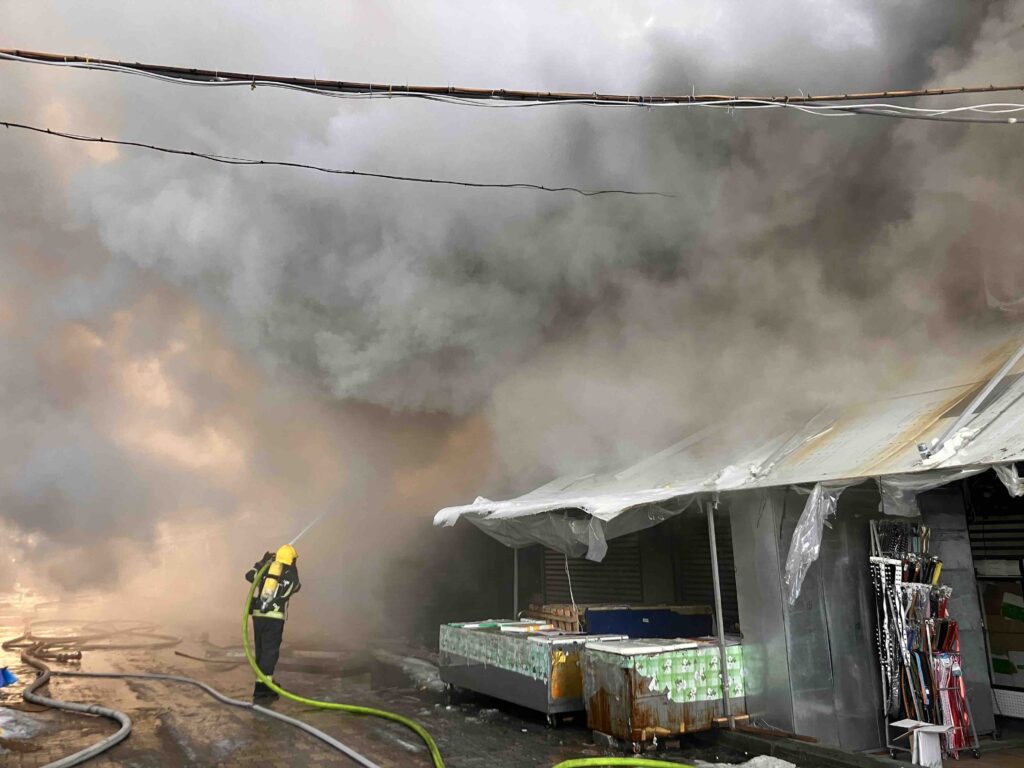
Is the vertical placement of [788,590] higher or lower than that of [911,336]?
lower

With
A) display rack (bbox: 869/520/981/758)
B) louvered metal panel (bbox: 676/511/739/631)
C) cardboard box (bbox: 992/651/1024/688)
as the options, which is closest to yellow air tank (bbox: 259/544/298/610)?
louvered metal panel (bbox: 676/511/739/631)

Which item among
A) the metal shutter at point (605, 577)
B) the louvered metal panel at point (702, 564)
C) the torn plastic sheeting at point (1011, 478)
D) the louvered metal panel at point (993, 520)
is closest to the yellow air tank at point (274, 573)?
the metal shutter at point (605, 577)

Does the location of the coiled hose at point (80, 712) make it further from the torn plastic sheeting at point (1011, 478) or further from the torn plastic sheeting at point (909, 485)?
the torn plastic sheeting at point (1011, 478)

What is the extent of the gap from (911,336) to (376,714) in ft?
20.9

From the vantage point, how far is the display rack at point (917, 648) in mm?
5270

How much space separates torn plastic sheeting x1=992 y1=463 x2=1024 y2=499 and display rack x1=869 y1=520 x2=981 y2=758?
5.58 feet

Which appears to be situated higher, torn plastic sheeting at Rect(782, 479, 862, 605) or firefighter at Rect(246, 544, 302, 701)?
torn plastic sheeting at Rect(782, 479, 862, 605)

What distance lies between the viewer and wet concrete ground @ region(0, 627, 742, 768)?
5.03 metres

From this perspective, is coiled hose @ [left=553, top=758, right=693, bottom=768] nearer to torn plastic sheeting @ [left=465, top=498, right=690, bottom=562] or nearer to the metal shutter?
torn plastic sheeting @ [left=465, top=498, right=690, bottom=562]

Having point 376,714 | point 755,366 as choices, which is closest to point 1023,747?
point 755,366

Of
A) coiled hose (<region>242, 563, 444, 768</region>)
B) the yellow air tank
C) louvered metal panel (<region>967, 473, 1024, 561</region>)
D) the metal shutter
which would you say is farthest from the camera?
the metal shutter

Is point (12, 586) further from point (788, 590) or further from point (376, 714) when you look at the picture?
point (788, 590)

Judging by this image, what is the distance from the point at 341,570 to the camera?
15148mm

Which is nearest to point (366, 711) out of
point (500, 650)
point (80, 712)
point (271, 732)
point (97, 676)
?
point (271, 732)
